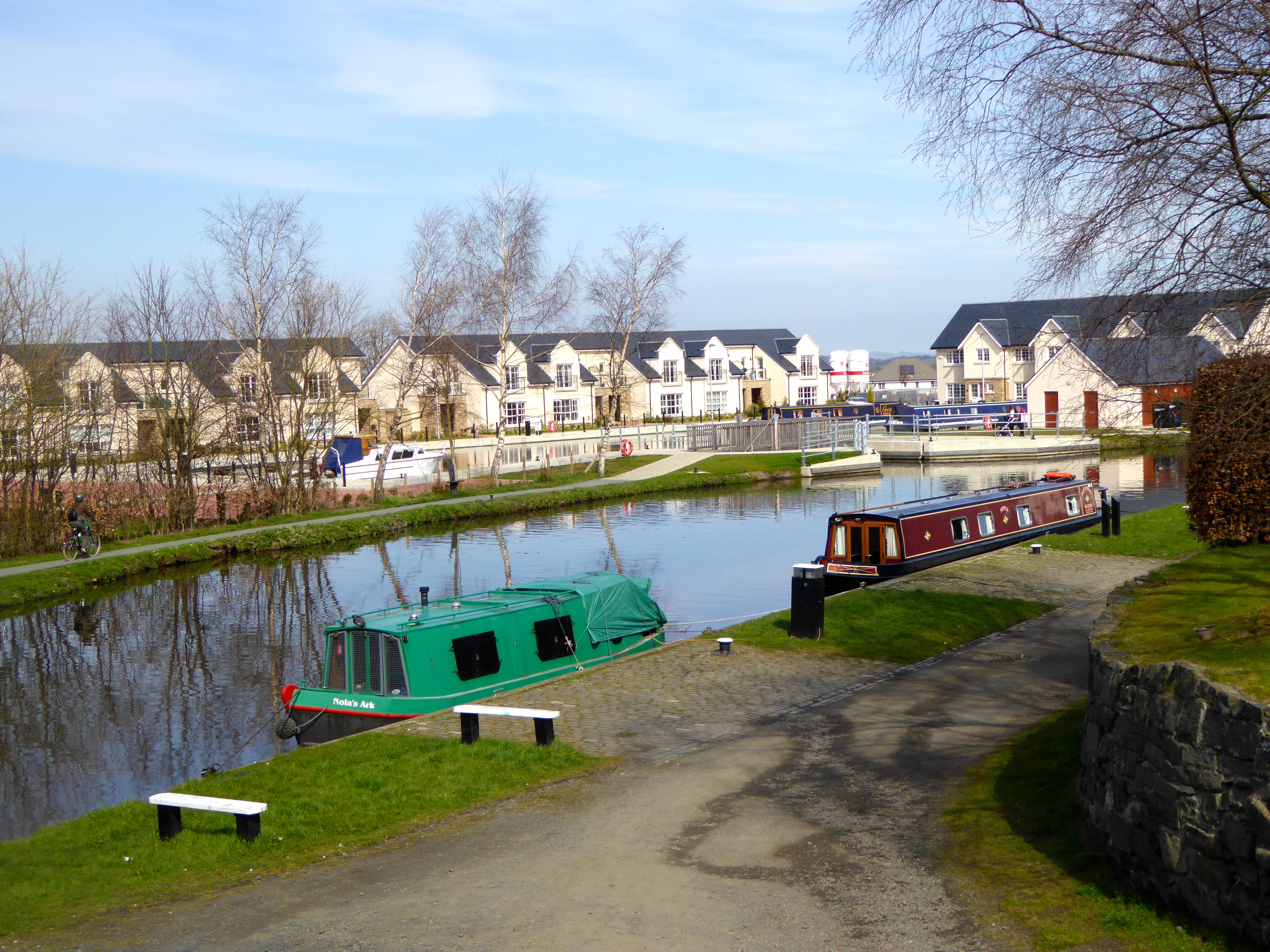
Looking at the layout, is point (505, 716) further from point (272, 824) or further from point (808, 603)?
point (808, 603)

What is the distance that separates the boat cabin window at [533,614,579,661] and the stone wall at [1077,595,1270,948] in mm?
9930

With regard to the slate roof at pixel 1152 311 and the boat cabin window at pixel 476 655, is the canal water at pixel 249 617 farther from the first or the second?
the slate roof at pixel 1152 311

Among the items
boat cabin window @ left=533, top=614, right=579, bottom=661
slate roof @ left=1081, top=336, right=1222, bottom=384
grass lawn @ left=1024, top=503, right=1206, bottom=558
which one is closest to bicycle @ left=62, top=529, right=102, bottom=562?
boat cabin window @ left=533, top=614, right=579, bottom=661

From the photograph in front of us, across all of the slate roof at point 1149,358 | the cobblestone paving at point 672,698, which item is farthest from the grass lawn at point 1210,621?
the cobblestone paving at point 672,698

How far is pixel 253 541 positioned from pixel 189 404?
5581mm

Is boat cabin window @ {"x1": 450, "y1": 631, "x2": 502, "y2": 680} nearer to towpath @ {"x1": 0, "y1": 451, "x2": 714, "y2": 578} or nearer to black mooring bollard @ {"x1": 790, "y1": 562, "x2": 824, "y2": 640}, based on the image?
black mooring bollard @ {"x1": 790, "y1": 562, "x2": 824, "y2": 640}

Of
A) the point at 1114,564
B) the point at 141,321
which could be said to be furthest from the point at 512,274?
the point at 1114,564

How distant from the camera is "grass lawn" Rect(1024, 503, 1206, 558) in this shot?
22219 millimetres

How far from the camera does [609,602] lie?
17.6m

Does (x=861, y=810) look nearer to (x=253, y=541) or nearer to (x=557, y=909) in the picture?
(x=557, y=909)

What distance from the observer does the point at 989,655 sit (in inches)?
568

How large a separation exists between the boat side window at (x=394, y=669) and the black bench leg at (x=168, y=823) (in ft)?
15.0

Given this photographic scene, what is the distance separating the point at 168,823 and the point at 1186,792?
313 inches

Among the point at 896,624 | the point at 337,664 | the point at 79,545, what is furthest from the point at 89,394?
the point at 896,624
